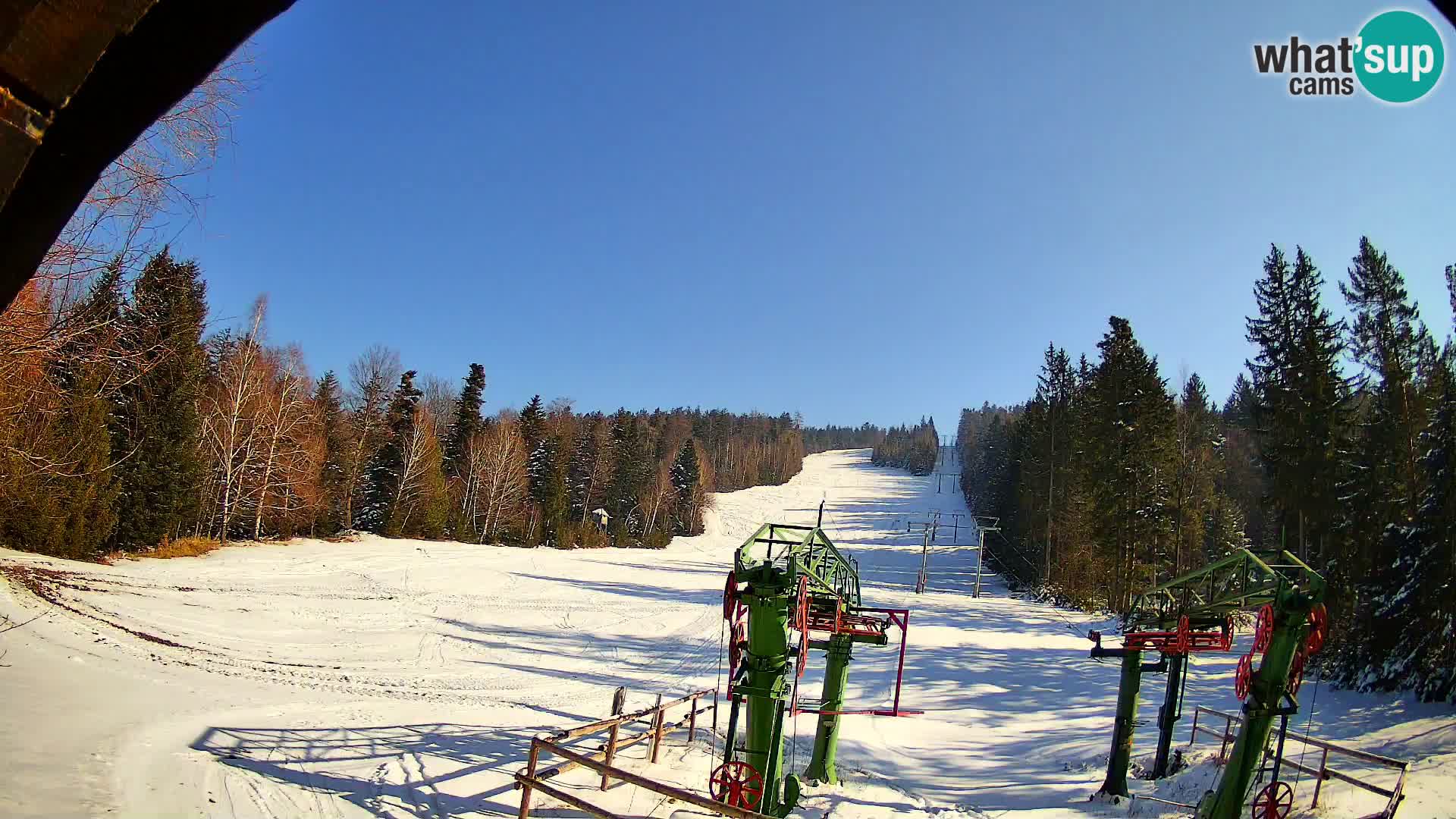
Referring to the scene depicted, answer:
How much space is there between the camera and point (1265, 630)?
1175 centimetres

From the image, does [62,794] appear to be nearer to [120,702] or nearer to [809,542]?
[120,702]

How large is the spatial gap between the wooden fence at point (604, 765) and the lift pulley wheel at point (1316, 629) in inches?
365

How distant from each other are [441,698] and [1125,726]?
1628cm

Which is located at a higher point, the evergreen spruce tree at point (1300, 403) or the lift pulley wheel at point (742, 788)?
the evergreen spruce tree at point (1300, 403)

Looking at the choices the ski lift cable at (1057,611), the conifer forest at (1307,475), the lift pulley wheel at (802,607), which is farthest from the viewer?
the ski lift cable at (1057,611)

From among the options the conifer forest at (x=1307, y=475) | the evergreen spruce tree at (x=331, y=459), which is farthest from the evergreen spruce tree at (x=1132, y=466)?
the evergreen spruce tree at (x=331, y=459)

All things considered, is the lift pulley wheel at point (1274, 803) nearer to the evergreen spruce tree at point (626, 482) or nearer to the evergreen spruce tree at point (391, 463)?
the evergreen spruce tree at point (391, 463)

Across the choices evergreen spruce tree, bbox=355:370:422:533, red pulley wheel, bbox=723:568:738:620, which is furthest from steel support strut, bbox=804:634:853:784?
evergreen spruce tree, bbox=355:370:422:533

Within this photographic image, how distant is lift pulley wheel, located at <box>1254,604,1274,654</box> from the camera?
38.0 ft

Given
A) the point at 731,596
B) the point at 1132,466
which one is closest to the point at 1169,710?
the point at 731,596

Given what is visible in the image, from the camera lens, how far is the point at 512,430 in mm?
66438

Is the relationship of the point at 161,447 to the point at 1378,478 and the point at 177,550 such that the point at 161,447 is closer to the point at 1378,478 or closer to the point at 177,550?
the point at 177,550

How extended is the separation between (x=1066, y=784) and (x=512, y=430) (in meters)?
58.3

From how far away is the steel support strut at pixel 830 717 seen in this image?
15.5 metres
